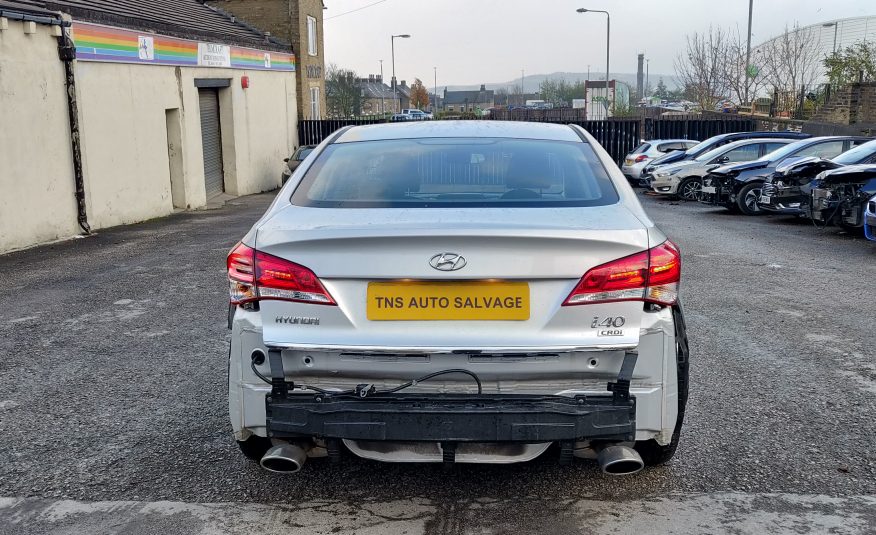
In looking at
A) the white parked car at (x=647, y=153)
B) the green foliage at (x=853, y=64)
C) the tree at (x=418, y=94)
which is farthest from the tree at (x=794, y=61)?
the tree at (x=418, y=94)

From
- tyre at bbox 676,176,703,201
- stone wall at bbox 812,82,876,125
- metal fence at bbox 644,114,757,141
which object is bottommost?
tyre at bbox 676,176,703,201

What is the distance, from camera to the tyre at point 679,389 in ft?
11.9

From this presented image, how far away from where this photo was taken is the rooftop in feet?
51.9

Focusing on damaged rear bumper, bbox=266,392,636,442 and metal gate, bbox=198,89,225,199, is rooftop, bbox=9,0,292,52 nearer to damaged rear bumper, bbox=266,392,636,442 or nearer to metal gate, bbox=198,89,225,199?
metal gate, bbox=198,89,225,199

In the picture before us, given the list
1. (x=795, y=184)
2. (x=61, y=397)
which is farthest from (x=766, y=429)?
(x=795, y=184)

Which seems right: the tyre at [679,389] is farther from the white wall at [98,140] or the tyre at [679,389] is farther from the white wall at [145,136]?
the white wall at [145,136]

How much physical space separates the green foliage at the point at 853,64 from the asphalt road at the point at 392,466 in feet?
105

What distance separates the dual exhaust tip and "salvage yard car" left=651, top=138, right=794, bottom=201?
17304 millimetres

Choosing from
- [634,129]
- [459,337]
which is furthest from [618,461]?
[634,129]

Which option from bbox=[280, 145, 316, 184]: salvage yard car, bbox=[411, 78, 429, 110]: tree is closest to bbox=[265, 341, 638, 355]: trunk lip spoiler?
bbox=[280, 145, 316, 184]: salvage yard car

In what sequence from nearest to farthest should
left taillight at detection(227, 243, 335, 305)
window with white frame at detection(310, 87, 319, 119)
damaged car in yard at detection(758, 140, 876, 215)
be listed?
left taillight at detection(227, 243, 335, 305) → damaged car in yard at detection(758, 140, 876, 215) → window with white frame at detection(310, 87, 319, 119)

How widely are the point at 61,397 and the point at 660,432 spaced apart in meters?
3.83

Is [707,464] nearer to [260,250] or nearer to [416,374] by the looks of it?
[416,374]

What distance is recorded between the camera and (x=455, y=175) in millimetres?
4312
